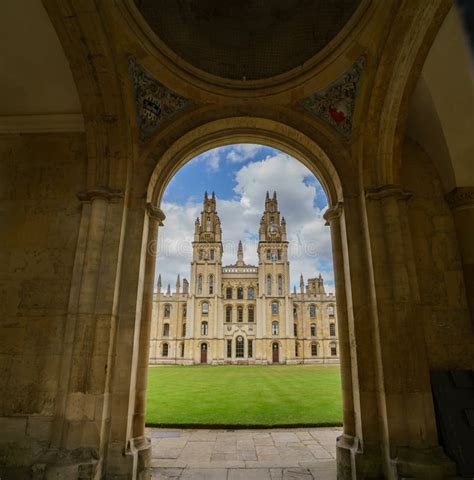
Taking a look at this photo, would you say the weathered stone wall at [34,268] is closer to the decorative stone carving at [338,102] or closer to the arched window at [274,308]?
the decorative stone carving at [338,102]

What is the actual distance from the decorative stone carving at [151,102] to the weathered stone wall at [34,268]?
1.02 metres

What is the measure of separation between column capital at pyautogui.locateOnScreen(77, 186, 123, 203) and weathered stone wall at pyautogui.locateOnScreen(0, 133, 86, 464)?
0.77 feet

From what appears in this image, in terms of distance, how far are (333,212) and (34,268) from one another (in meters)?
4.51

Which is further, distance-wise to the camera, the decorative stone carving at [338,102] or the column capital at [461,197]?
the decorative stone carving at [338,102]

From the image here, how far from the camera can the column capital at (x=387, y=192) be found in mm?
4707

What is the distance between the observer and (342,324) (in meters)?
4.87

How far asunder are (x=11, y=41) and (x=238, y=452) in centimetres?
693

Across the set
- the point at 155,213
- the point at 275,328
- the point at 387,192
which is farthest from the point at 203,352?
the point at 387,192

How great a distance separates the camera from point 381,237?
15.2ft

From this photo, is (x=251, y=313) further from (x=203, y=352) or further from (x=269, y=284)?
(x=203, y=352)

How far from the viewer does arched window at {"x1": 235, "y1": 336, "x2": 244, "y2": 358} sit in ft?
150

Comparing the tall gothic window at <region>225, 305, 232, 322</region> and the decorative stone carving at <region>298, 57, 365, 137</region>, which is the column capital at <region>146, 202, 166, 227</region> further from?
the tall gothic window at <region>225, 305, 232, 322</region>

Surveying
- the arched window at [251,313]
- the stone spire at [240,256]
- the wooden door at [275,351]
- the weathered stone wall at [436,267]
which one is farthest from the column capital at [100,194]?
the stone spire at [240,256]

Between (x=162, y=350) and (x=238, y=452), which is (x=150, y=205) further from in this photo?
(x=162, y=350)
